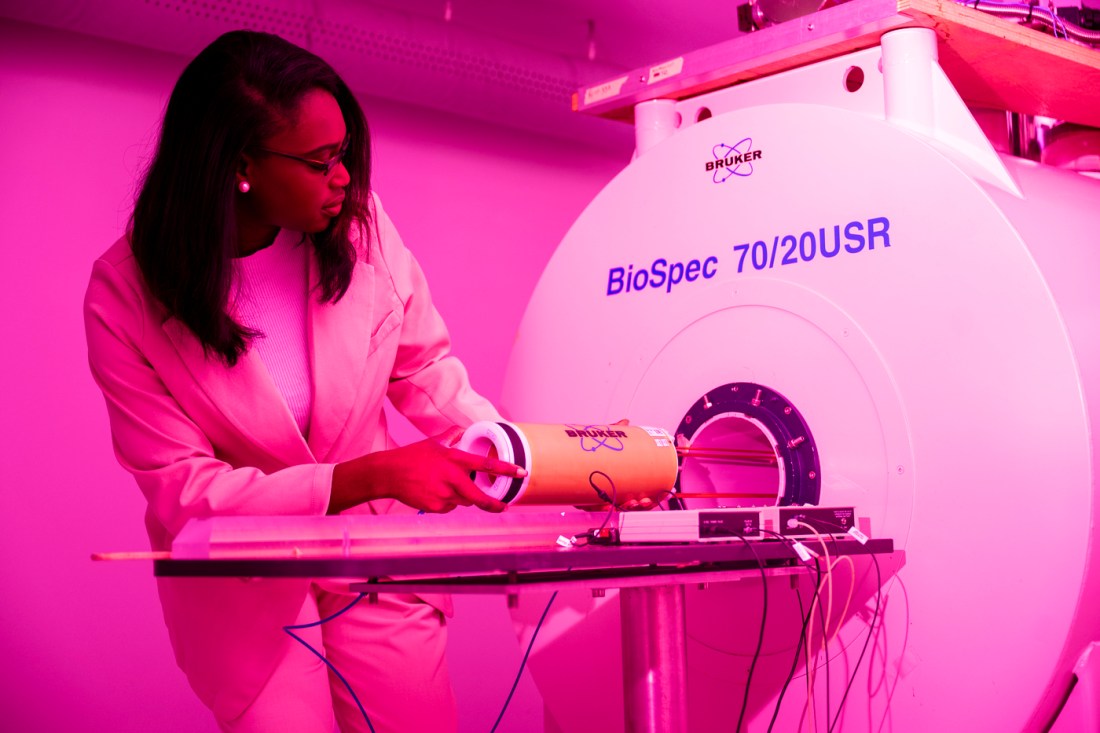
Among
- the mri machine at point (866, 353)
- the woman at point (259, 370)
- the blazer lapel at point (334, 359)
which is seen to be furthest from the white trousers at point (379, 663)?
the mri machine at point (866, 353)

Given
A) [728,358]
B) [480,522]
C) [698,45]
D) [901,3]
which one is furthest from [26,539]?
[698,45]

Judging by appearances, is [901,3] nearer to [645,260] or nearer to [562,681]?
[645,260]

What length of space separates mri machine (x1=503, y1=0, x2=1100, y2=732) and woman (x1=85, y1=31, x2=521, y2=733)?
0.46m

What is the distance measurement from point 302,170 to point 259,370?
32 cm

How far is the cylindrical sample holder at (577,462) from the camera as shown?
1739mm

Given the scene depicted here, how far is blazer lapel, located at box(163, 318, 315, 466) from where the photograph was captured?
1825 millimetres

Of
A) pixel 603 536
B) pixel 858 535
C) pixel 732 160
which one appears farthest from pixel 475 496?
pixel 732 160

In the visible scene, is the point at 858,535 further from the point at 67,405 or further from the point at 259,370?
the point at 67,405

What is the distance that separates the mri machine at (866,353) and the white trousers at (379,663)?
39cm

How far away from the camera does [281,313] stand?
6.49ft

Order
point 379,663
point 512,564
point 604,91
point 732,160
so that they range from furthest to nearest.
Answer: point 604,91
point 732,160
point 379,663
point 512,564

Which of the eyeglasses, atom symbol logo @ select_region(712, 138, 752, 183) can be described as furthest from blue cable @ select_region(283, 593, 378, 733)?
atom symbol logo @ select_region(712, 138, 752, 183)

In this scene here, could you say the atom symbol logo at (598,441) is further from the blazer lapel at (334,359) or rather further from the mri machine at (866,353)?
the blazer lapel at (334,359)

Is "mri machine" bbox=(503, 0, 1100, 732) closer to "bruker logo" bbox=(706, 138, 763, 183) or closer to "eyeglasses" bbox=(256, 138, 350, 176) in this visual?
"bruker logo" bbox=(706, 138, 763, 183)
